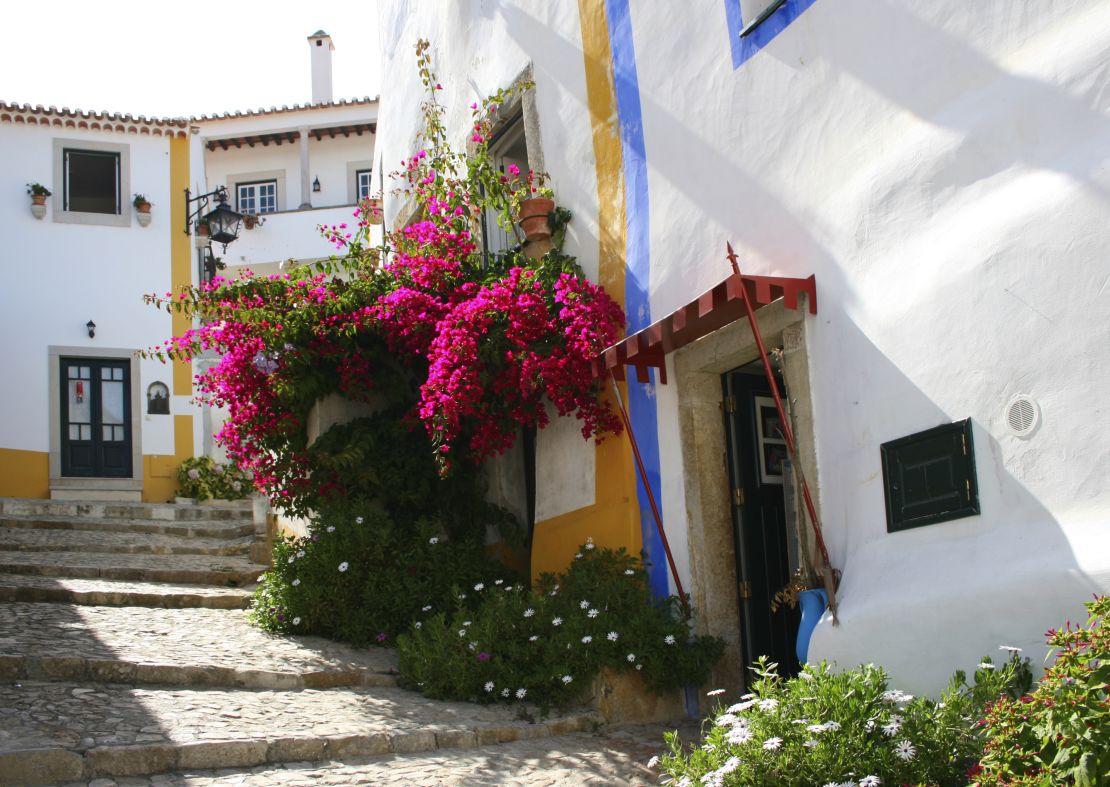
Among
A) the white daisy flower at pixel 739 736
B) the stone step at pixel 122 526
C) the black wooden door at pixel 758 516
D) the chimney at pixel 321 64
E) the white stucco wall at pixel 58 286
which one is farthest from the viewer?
the chimney at pixel 321 64

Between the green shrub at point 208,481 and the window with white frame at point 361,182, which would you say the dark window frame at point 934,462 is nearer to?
the green shrub at point 208,481

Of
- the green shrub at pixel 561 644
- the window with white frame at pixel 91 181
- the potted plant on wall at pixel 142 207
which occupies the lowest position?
the green shrub at pixel 561 644

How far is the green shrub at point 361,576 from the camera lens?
25.6ft

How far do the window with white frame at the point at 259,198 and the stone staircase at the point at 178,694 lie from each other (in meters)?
16.0

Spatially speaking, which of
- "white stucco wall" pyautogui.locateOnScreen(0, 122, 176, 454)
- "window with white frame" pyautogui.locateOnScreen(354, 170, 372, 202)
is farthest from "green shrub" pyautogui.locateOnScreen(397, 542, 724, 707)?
"window with white frame" pyautogui.locateOnScreen(354, 170, 372, 202)

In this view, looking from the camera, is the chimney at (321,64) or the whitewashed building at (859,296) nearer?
the whitewashed building at (859,296)

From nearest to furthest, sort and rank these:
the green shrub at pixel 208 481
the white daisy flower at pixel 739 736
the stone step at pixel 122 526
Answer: the white daisy flower at pixel 739 736, the stone step at pixel 122 526, the green shrub at pixel 208 481

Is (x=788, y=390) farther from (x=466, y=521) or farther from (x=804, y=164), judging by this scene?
(x=466, y=521)

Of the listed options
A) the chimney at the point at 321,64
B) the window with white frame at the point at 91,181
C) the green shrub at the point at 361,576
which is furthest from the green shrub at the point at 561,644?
the chimney at the point at 321,64

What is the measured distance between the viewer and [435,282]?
334 inches

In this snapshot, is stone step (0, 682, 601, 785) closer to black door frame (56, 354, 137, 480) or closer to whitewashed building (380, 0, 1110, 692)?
whitewashed building (380, 0, 1110, 692)

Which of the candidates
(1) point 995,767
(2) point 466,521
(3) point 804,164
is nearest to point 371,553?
(2) point 466,521

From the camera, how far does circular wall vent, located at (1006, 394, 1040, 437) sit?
15.1 feet

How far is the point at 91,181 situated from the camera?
19016 mm
